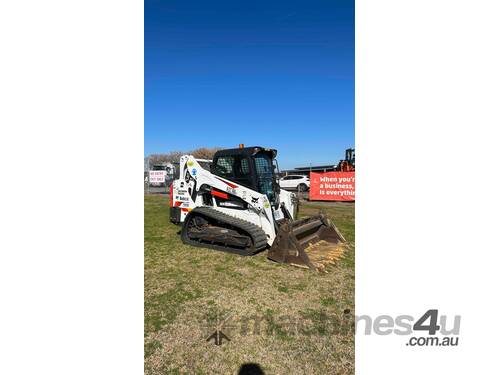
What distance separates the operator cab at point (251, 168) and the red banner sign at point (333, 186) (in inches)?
410

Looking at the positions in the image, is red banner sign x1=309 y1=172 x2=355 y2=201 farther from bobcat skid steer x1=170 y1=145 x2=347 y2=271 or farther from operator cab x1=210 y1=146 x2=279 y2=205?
operator cab x1=210 y1=146 x2=279 y2=205

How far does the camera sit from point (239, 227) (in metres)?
6.24

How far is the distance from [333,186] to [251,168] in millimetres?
11486

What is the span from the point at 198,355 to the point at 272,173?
Result: 501cm

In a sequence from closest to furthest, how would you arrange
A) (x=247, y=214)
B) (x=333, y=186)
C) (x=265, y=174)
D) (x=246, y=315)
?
(x=246, y=315), (x=247, y=214), (x=265, y=174), (x=333, y=186)

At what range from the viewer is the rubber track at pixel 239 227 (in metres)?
6.05

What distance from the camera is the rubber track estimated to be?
6.05 metres

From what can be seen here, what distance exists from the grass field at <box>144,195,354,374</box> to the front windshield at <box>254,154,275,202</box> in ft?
5.54

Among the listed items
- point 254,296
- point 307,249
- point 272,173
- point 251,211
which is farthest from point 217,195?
point 254,296

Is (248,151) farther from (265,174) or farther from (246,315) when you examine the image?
(246,315)

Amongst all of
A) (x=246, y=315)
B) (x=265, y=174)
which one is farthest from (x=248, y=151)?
(x=246, y=315)

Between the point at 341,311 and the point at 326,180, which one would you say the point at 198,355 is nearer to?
the point at 341,311

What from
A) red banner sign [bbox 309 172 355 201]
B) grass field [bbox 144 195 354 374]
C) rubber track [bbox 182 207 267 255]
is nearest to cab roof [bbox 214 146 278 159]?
rubber track [bbox 182 207 267 255]

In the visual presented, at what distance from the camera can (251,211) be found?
647 centimetres
